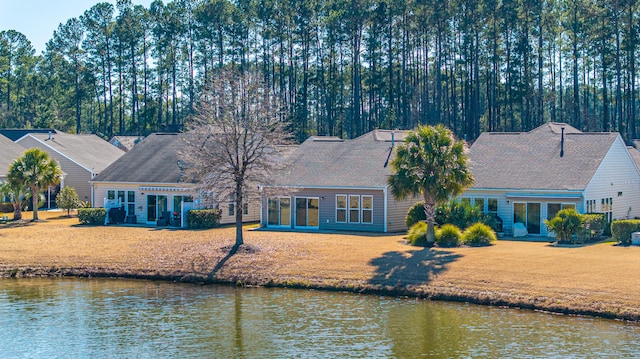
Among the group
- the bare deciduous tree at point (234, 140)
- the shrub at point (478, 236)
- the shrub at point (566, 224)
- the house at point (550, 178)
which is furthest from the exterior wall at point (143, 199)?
the shrub at point (566, 224)

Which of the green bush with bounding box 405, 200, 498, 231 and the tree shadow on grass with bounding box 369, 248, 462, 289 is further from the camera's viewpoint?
the green bush with bounding box 405, 200, 498, 231

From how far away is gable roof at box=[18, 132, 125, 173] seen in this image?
59.1m

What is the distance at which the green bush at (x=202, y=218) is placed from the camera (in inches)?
1689

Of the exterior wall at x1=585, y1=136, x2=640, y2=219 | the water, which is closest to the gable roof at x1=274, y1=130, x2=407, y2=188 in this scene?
the exterior wall at x1=585, y1=136, x2=640, y2=219

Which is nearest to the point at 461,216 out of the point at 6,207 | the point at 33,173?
the point at 33,173

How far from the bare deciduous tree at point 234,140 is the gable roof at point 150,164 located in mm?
10760

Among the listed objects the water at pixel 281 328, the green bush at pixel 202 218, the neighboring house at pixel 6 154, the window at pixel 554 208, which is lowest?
the water at pixel 281 328

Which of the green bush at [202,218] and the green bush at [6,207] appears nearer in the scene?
the green bush at [202,218]

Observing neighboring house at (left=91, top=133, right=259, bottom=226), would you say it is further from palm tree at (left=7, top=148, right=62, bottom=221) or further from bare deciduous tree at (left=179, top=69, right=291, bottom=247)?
bare deciduous tree at (left=179, top=69, right=291, bottom=247)

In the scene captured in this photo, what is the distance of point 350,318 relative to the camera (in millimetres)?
25109

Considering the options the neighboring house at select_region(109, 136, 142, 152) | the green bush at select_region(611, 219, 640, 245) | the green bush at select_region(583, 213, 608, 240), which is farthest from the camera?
the neighboring house at select_region(109, 136, 142, 152)

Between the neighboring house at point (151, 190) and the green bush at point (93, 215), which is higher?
the neighboring house at point (151, 190)

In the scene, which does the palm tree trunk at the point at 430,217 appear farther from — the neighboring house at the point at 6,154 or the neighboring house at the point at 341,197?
the neighboring house at the point at 6,154

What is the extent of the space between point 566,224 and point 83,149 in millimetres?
40353
